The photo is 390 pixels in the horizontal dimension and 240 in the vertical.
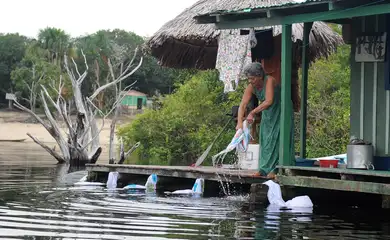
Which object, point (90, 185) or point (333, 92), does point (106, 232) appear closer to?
point (90, 185)

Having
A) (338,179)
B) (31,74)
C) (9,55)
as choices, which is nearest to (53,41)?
(9,55)

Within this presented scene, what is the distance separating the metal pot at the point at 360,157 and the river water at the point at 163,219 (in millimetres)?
607

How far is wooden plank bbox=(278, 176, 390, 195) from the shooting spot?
9.08 meters

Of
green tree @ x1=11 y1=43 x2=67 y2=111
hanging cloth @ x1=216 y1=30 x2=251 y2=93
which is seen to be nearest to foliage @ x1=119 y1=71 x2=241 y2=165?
hanging cloth @ x1=216 y1=30 x2=251 y2=93

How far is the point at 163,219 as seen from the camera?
8.71 m

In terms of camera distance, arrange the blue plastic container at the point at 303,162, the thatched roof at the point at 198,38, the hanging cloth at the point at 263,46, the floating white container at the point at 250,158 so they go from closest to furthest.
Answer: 1. the blue plastic container at the point at 303,162
2. the floating white container at the point at 250,158
3. the hanging cloth at the point at 263,46
4. the thatched roof at the point at 198,38

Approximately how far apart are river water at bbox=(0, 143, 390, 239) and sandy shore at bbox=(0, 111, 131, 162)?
34.3 metres

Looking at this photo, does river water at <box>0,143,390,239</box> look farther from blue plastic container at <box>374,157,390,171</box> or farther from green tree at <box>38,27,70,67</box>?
green tree at <box>38,27,70,67</box>

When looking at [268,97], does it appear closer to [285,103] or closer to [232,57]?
[285,103]

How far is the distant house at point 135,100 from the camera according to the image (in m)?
58.1

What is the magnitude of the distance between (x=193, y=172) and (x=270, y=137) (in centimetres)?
152

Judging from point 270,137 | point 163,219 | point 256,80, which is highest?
point 256,80

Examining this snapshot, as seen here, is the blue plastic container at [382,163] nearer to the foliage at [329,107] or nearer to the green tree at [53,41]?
the foliage at [329,107]

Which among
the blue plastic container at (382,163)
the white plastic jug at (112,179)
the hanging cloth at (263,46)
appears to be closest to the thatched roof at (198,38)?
the hanging cloth at (263,46)
